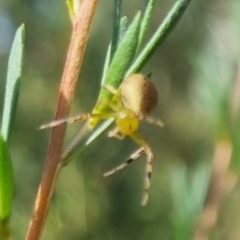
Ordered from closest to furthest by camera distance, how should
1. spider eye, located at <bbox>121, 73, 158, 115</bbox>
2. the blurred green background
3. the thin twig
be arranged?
spider eye, located at <bbox>121, 73, 158, 115</bbox> < the thin twig < the blurred green background

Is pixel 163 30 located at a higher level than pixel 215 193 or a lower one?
higher

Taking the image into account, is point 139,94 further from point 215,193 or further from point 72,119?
point 215,193

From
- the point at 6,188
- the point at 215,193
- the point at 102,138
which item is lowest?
the point at 102,138

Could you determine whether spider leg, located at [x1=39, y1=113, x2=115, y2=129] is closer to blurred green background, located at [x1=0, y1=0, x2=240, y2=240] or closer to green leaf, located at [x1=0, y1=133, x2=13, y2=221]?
green leaf, located at [x1=0, y1=133, x2=13, y2=221]

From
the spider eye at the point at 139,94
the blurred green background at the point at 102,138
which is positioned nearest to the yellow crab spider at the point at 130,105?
the spider eye at the point at 139,94

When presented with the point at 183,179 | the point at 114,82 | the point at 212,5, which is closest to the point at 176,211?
the point at 183,179

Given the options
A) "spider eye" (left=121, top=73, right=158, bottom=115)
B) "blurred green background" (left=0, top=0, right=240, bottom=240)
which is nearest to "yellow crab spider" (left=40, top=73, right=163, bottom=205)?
"spider eye" (left=121, top=73, right=158, bottom=115)

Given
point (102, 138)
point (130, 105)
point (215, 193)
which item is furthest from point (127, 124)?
point (102, 138)
